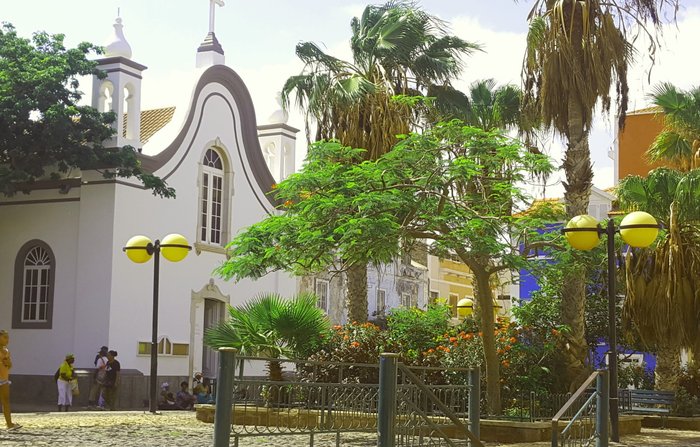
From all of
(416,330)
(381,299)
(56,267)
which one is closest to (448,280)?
(381,299)

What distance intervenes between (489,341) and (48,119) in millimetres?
12839

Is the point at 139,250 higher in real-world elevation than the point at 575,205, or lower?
lower

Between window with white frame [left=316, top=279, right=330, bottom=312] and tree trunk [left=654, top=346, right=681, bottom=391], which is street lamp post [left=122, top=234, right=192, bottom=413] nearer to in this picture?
tree trunk [left=654, top=346, right=681, bottom=391]

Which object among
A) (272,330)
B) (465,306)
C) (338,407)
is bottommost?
(338,407)

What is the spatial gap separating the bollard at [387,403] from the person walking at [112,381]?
1487cm

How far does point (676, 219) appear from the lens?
1975cm

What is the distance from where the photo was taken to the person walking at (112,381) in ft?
75.7

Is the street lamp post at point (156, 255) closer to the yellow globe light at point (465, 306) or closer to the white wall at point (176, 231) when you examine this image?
the white wall at point (176, 231)

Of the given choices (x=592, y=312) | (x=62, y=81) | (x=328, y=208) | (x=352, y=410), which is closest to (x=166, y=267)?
(x=62, y=81)

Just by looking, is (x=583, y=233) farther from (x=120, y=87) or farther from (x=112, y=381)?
(x=120, y=87)

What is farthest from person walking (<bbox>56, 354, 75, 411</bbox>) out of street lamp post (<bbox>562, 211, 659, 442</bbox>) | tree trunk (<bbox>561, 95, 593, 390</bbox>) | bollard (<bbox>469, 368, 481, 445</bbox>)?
bollard (<bbox>469, 368, 481, 445</bbox>)

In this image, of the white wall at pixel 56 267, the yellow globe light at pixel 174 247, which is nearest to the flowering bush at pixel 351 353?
the yellow globe light at pixel 174 247

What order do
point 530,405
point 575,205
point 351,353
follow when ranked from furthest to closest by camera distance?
point 351,353
point 575,205
point 530,405

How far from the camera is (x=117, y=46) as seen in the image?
2569 cm
